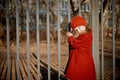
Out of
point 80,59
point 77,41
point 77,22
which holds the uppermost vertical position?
point 77,22

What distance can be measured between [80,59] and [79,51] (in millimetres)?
106

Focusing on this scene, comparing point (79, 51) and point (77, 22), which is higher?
point (77, 22)

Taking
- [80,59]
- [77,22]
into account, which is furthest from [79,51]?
[77,22]

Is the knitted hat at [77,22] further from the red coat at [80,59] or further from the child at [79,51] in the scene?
the red coat at [80,59]

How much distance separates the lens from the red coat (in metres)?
3.86

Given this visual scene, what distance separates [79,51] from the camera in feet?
12.8

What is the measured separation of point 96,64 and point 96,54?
146mm

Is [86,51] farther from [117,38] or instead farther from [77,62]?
[117,38]

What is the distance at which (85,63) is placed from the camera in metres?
3.95

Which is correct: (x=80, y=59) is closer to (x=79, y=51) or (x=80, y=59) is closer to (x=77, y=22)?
(x=79, y=51)

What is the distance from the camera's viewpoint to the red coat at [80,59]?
386cm

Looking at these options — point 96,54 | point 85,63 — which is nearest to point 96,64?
point 96,54

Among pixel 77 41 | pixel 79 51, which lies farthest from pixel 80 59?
pixel 77 41

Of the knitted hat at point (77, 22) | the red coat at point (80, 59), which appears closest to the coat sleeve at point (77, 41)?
the red coat at point (80, 59)
